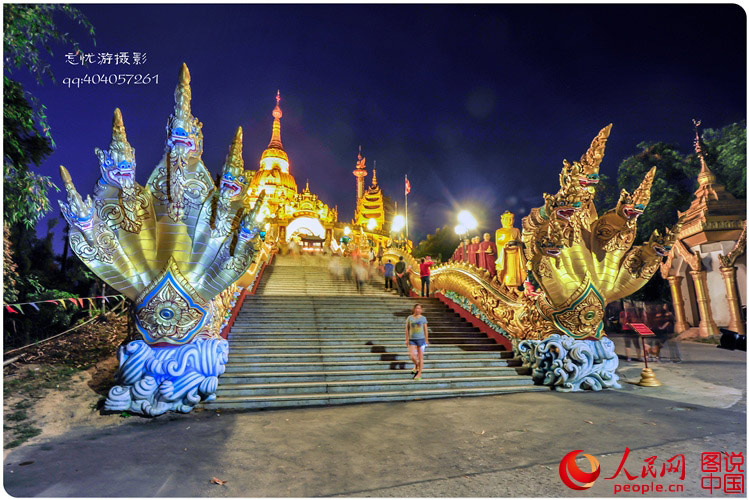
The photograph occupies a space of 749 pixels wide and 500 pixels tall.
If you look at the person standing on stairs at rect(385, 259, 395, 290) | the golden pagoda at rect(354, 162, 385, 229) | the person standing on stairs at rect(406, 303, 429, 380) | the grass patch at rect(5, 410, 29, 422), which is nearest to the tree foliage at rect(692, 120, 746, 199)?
the person standing on stairs at rect(385, 259, 395, 290)

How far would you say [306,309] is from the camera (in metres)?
10.2

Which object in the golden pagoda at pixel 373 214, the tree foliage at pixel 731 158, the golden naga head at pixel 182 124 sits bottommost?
the golden naga head at pixel 182 124

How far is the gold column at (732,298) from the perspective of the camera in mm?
15234

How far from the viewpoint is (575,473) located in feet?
11.7

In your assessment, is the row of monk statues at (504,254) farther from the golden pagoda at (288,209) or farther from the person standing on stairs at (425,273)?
the golden pagoda at (288,209)

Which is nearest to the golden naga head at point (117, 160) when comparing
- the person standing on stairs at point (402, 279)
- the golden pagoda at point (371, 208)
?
the person standing on stairs at point (402, 279)

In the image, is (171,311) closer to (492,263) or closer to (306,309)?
(306,309)

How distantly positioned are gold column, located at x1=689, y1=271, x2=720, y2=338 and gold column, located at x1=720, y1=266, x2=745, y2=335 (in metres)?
0.60

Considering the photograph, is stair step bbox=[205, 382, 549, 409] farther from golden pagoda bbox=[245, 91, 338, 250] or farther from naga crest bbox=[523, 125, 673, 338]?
golden pagoda bbox=[245, 91, 338, 250]

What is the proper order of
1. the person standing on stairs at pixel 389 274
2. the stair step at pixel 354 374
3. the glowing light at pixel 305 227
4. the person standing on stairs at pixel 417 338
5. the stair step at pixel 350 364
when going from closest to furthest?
1. the stair step at pixel 354 374
2. the stair step at pixel 350 364
3. the person standing on stairs at pixel 417 338
4. the person standing on stairs at pixel 389 274
5. the glowing light at pixel 305 227

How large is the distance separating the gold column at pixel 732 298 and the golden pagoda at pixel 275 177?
31255mm

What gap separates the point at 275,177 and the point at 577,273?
4200cm

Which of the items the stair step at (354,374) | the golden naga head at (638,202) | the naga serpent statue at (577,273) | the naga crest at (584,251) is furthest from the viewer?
the golden naga head at (638,202)

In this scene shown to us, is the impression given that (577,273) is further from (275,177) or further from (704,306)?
(275,177)
